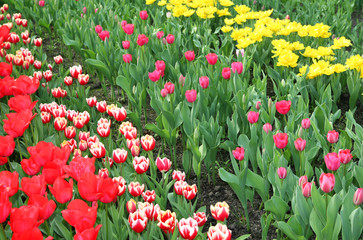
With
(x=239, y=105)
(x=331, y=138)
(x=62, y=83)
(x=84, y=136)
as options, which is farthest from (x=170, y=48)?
(x=331, y=138)

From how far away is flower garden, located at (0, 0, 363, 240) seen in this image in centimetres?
171

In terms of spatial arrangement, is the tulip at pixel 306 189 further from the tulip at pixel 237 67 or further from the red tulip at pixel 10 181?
the tulip at pixel 237 67

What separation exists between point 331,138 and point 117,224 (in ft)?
3.72

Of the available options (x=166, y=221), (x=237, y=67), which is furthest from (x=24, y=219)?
(x=237, y=67)

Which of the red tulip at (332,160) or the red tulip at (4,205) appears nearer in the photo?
the red tulip at (4,205)

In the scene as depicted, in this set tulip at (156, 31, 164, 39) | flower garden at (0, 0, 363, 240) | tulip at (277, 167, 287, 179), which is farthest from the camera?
tulip at (156, 31, 164, 39)

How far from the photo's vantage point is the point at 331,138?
2.21 m

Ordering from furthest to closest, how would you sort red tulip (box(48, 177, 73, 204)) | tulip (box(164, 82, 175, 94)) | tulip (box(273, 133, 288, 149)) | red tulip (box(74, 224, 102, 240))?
tulip (box(164, 82, 175, 94)) < tulip (box(273, 133, 288, 149)) < red tulip (box(48, 177, 73, 204)) < red tulip (box(74, 224, 102, 240))

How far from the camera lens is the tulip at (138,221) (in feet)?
5.13

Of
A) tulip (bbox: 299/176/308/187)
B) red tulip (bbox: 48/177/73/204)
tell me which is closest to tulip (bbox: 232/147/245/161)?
tulip (bbox: 299/176/308/187)

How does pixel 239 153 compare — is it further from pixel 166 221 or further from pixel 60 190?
pixel 60 190

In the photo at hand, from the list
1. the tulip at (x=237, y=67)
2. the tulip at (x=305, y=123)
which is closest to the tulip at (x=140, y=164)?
the tulip at (x=305, y=123)

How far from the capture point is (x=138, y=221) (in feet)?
5.12

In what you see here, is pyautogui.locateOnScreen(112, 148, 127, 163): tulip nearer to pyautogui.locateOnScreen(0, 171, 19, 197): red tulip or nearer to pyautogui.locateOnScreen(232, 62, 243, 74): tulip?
pyautogui.locateOnScreen(0, 171, 19, 197): red tulip
